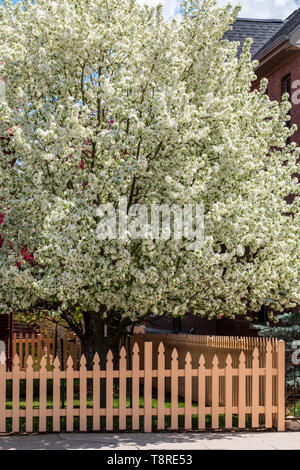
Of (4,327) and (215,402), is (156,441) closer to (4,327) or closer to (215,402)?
(215,402)

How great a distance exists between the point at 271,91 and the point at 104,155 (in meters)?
12.0

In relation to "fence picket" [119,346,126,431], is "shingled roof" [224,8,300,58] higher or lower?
higher

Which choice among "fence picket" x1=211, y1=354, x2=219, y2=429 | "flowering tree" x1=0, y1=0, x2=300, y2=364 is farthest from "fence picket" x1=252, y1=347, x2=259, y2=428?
"flowering tree" x1=0, y1=0, x2=300, y2=364

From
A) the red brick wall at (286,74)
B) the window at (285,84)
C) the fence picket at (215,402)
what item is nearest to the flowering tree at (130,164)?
the fence picket at (215,402)

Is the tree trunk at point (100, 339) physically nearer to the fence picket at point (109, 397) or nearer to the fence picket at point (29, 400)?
the fence picket at point (109, 397)

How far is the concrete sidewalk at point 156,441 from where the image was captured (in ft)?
32.6

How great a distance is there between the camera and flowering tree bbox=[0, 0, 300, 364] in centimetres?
1082

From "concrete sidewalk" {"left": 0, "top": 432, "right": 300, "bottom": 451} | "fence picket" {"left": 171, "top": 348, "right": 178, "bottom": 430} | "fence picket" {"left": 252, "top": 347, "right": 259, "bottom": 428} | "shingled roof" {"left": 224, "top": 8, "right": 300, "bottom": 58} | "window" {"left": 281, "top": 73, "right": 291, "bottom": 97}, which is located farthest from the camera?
"shingled roof" {"left": 224, "top": 8, "right": 300, "bottom": 58}

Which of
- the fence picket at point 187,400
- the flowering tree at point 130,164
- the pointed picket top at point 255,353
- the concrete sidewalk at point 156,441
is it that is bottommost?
the concrete sidewalk at point 156,441

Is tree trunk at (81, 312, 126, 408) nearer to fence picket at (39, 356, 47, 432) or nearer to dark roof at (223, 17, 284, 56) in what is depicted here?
fence picket at (39, 356, 47, 432)

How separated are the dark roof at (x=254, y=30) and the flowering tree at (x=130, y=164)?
47.9ft

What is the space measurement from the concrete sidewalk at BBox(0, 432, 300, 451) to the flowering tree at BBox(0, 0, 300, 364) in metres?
2.00

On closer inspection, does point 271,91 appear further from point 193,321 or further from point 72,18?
point 72,18

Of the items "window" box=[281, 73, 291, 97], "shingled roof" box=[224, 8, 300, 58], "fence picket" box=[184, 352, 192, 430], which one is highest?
"shingled roof" box=[224, 8, 300, 58]
